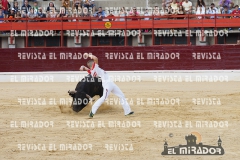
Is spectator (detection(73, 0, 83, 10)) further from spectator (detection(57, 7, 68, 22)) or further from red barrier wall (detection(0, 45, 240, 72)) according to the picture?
red barrier wall (detection(0, 45, 240, 72))

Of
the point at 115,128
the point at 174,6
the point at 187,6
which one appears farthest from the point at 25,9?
the point at 115,128

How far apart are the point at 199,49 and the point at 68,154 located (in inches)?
518

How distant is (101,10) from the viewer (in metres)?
23.4

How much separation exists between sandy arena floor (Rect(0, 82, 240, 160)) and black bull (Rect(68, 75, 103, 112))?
0.24 metres

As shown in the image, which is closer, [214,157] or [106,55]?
[214,157]

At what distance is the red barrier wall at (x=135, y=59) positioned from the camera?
2161 centimetres

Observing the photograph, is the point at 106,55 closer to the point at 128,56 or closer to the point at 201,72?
the point at 128,56

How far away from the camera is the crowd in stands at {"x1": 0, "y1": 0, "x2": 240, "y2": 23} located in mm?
22516

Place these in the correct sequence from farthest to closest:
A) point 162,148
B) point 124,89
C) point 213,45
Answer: point 213,45 < point 124,89 < point 162,148

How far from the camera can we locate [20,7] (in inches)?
990

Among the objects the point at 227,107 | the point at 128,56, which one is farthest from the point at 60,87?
the point at 227,107

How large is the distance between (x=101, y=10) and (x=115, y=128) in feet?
40.7
